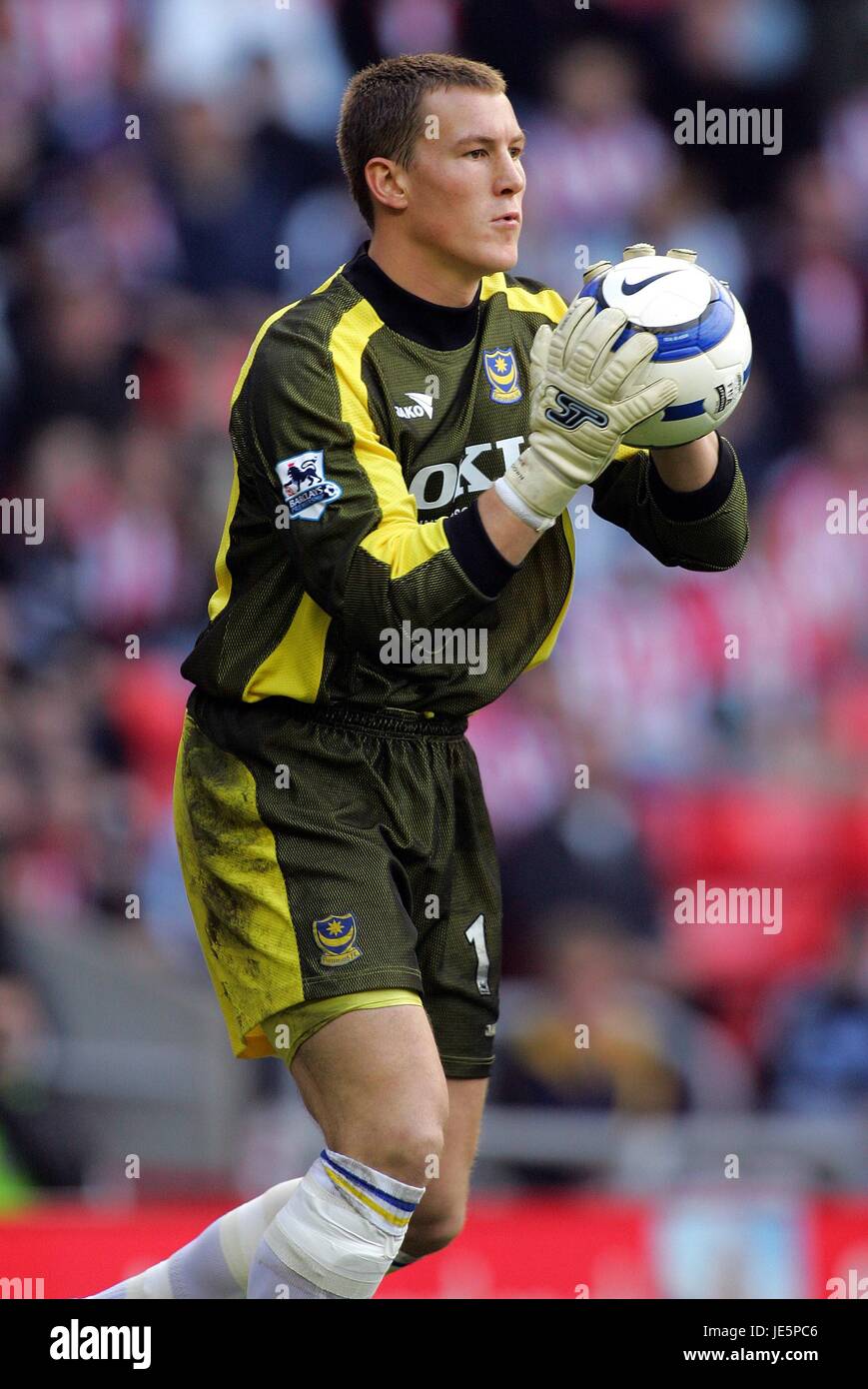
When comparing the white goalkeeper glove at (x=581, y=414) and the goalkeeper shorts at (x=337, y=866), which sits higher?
the white goalkeeper glove at (x=581, y=414)

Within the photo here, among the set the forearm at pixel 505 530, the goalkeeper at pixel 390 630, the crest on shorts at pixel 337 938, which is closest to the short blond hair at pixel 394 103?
the goalkeeper at pixel 390 630

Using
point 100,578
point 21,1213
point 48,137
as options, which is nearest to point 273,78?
point 48,137

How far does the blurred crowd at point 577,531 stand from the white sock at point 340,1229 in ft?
9.83

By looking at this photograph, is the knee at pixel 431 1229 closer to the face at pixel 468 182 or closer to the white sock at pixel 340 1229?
the white sock at pixel 340 1229

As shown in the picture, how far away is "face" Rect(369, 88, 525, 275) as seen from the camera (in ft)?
11.6

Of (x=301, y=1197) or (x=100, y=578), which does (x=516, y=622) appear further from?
(x=100, y=578)

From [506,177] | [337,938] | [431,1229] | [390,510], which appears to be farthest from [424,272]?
[431,1229]

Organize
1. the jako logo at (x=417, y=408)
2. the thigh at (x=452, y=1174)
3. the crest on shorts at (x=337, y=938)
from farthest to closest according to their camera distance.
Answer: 1. the thigh at (x=452, y=1174)
2. the jako logo at (x=417, y=408)
3. the crest on shorts at (x=337, y=938)

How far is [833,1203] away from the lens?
526 cm

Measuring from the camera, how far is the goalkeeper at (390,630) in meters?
3.23

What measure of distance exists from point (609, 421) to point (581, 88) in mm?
5004

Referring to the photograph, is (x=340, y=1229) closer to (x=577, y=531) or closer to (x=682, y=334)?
(x=682, y=334)

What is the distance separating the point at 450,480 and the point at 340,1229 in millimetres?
1302
